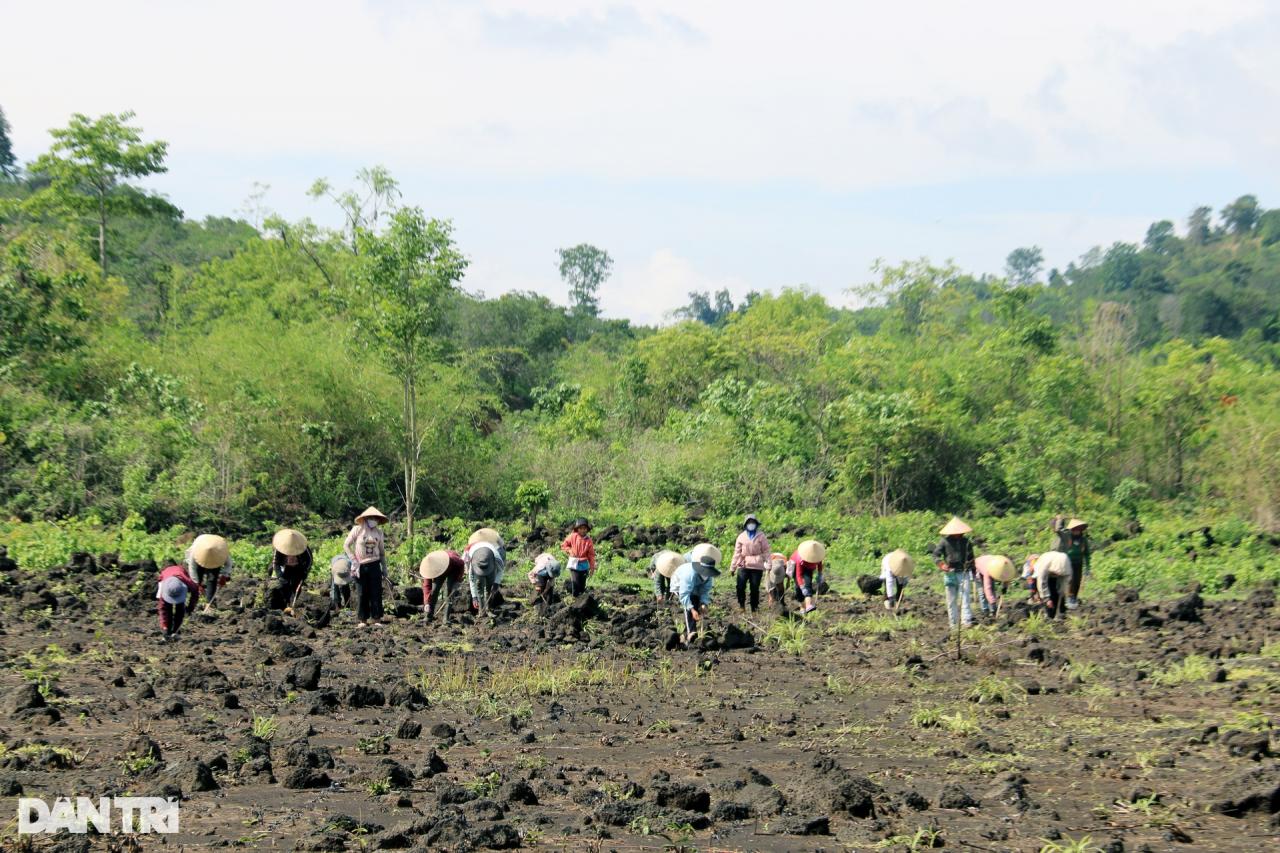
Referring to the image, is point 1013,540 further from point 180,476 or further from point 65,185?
point 65,185

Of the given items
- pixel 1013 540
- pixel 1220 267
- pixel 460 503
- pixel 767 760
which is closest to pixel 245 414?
pixel 460 503

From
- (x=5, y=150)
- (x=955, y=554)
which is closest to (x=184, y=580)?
(x=955, y=554)

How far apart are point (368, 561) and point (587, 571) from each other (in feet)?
11.2

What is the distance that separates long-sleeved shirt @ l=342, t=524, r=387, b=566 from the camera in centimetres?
1711

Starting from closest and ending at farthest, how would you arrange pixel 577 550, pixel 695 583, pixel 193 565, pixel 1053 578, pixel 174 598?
pixel 174 598 → pixel 695 583 → pixel 193 565 → pixel 1053 578 → pixel 577 550

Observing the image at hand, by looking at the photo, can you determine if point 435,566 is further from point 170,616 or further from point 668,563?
point 170,616

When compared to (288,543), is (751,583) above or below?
below

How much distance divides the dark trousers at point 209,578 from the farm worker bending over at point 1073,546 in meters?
11.1

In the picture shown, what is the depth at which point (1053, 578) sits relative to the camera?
18.0 meters

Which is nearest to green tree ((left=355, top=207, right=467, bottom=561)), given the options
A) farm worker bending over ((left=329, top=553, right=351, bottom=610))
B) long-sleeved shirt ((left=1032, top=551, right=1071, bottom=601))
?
farm worker bending over ((left=329, top=553, right=351, bottom=610))

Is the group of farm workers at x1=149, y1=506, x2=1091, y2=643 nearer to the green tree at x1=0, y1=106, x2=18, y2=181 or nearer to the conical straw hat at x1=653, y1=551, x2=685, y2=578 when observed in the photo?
the conical straw hat at x1=653, y1=551, x2=685, y2=578

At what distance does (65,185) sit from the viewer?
39500 mm

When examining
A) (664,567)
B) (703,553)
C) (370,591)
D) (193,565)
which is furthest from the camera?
(664,567)

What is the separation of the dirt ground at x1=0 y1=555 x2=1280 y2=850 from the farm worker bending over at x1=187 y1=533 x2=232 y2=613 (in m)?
0.69
